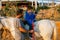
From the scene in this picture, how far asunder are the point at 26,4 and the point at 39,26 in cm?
29

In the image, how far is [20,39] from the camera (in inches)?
56.2

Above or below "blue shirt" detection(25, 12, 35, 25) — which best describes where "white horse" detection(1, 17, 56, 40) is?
below

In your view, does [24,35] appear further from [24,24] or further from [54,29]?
[54,29]

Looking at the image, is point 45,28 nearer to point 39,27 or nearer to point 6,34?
point 39,27

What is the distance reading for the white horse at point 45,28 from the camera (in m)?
1.40

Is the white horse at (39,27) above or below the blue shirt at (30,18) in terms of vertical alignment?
below

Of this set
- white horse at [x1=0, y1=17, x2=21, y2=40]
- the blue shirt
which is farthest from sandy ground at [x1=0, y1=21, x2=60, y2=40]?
the blue shirt

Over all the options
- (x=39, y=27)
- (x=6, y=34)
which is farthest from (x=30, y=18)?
(x=6, y=34)

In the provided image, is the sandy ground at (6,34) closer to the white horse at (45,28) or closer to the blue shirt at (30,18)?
the white horse at (45,28)

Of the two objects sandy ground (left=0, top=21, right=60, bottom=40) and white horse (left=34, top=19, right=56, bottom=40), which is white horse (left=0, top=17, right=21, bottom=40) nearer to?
sandy ground (left=0, top=21, right=60, bottom=40)

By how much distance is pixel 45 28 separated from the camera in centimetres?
141

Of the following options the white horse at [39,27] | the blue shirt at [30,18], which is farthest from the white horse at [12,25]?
the blue shirt at [30,18]

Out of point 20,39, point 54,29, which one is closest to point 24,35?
point 20,39

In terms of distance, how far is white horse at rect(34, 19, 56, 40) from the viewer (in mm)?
1401
